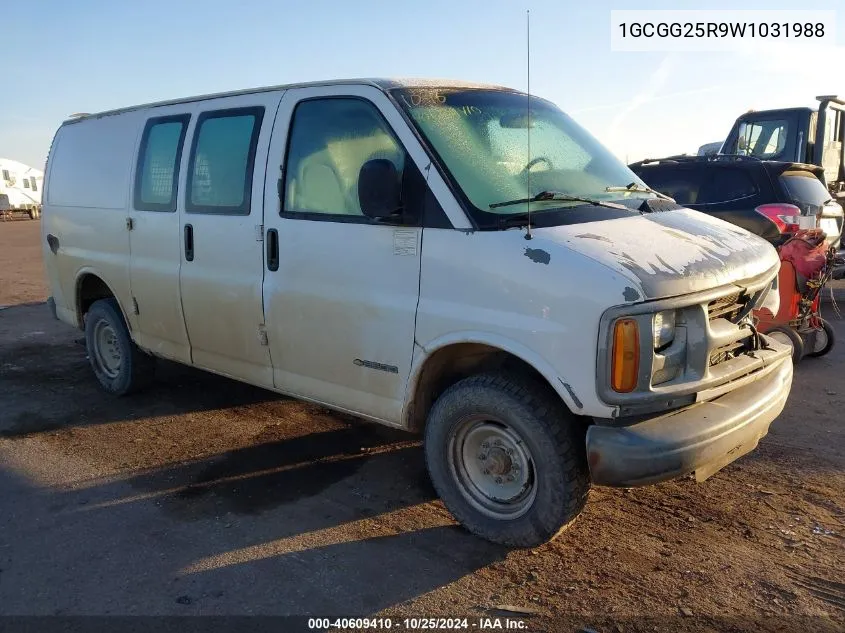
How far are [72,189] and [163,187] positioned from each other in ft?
5.08

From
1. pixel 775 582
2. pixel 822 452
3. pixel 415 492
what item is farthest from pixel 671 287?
pixel 822 452

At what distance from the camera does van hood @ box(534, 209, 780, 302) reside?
119 inches

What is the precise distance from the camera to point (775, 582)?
3.14 metres

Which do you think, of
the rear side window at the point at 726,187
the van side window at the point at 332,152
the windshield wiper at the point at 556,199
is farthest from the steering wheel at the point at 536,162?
the rear side window at the point at 726,187

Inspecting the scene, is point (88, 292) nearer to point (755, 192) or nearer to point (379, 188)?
point (379, 188)

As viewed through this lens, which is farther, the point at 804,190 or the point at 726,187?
the point at 726,187

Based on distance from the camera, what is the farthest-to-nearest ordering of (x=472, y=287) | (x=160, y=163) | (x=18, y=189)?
(x=18, y=189) < (x=160, y=163) < (x=472, y=287)

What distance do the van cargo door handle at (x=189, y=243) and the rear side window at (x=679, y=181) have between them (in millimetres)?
5555

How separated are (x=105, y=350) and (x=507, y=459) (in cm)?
430

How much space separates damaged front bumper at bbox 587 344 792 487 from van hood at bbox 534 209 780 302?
0.56 meters

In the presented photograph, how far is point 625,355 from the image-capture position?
117 inches

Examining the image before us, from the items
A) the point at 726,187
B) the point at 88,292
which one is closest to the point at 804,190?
the point at 726,187

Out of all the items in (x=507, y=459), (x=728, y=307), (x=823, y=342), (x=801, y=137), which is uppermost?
(x=801, y=137)

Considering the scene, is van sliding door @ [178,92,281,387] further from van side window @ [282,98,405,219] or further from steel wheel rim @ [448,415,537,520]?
steel wheel rim @ [448,415,537,520]
